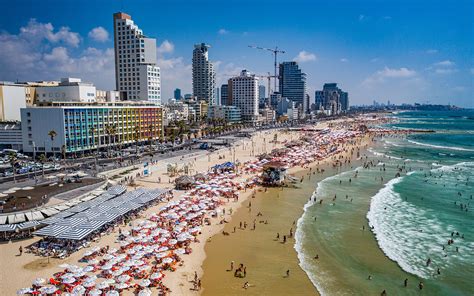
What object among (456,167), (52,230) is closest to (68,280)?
(52,230)

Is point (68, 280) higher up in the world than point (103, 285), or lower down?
higher up

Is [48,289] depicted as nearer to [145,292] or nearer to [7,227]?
[145,292]

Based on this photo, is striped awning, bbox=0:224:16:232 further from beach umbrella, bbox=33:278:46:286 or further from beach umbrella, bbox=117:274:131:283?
beach umbrella, bbox=117:274:131:283

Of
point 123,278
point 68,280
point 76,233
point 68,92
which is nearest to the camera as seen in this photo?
point 68,280

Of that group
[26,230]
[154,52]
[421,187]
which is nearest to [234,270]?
[26,230]

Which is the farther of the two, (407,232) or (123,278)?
(407,232)

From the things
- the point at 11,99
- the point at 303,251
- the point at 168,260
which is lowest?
the point at 303,251

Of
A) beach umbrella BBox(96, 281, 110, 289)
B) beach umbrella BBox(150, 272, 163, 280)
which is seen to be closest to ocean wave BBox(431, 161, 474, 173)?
beach umbrella BBox(150, 272, 163, 280)

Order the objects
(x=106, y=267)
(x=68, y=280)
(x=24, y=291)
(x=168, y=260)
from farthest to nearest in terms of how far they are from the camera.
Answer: (x=168, y=260) → (x=106, y=267) → (x=68, y=280) → (x=24, y=291)
